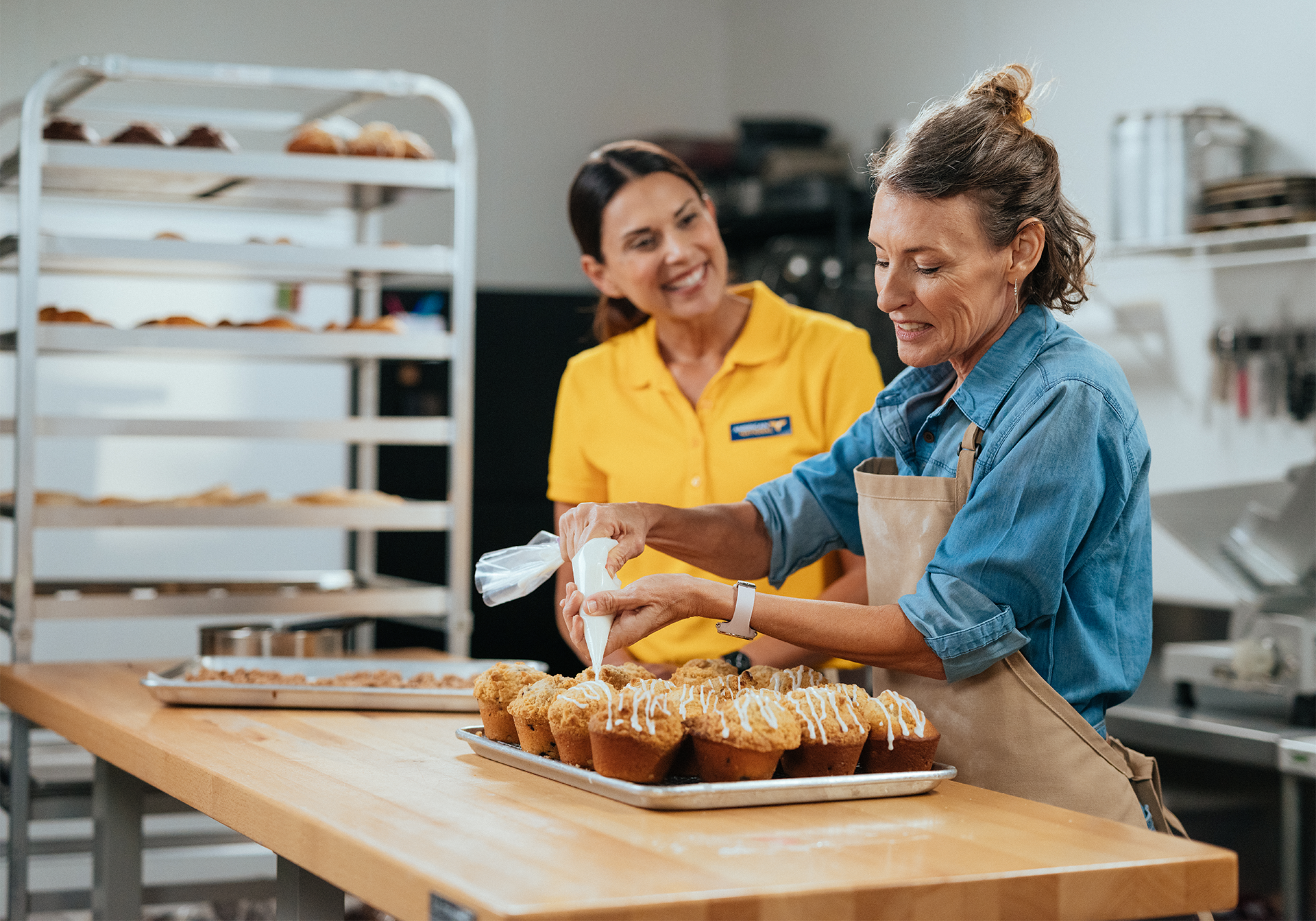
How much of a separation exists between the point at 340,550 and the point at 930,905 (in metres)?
4.05

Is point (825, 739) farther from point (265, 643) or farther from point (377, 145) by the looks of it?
point (377, 145)

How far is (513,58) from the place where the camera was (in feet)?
20.2

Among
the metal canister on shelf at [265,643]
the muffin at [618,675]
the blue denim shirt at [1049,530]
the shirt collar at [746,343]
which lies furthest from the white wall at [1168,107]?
the muffin at [618,675]

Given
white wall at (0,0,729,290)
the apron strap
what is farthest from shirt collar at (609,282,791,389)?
white wall at (0,0,729,290)

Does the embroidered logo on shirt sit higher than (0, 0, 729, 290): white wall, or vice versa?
(0, 0, 729, 290): white wall

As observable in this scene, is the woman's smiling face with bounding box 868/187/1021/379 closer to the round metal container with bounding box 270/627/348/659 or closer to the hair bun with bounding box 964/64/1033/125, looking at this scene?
the hair bun with bounding box 964/64/1033/125

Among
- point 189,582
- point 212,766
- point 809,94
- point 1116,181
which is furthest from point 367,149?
point 809,94

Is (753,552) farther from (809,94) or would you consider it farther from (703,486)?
(809,94)

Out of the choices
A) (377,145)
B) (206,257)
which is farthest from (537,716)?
(377,145)

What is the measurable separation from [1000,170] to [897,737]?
2.09ft

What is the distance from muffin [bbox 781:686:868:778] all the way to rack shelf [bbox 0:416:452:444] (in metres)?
1.60

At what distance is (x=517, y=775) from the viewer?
1.64 metres

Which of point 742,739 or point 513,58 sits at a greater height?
point 513,58

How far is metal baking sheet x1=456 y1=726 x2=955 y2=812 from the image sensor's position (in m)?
1.43
